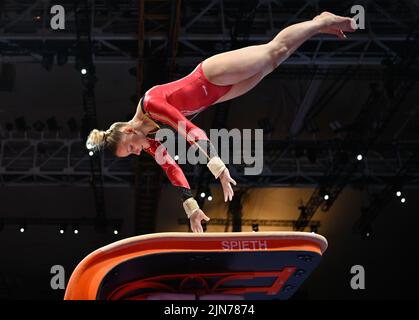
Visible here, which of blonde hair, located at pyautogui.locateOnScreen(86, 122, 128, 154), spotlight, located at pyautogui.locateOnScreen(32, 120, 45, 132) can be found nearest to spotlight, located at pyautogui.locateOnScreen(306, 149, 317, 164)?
spotlight, located at pyautogui.locateOnScreen(32, 120, 45, 132)

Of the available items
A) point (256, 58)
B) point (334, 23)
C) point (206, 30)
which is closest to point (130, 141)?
point (256, 58)

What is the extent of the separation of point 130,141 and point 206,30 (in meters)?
6.11

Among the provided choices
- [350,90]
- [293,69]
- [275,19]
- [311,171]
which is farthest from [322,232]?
[275,19]

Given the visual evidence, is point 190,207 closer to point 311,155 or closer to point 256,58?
point 256,58

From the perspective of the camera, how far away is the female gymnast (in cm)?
445

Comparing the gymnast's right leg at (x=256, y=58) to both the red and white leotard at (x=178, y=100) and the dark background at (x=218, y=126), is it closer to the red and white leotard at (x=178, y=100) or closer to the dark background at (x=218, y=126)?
the red and white leotard at (x=178, y=100)

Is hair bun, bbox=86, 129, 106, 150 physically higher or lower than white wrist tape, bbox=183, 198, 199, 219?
higher

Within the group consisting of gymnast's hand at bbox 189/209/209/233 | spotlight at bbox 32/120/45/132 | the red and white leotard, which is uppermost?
spotlight at bbox 32/120/45/132

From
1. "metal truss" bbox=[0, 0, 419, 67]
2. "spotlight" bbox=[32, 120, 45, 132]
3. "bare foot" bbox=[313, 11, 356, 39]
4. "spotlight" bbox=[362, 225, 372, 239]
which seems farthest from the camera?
"spotlight" bbox=[362, 225, 372, 239]

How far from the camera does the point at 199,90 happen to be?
4.55m

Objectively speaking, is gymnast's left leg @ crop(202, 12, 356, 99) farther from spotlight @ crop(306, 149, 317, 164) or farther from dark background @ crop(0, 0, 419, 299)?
spotlight @ crop(306, 149, 317, 164)

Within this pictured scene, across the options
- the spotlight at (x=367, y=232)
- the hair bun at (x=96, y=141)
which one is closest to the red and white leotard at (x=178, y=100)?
the hair bun at (x=96, y=141)

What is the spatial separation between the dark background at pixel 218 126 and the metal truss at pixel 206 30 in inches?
1.1
